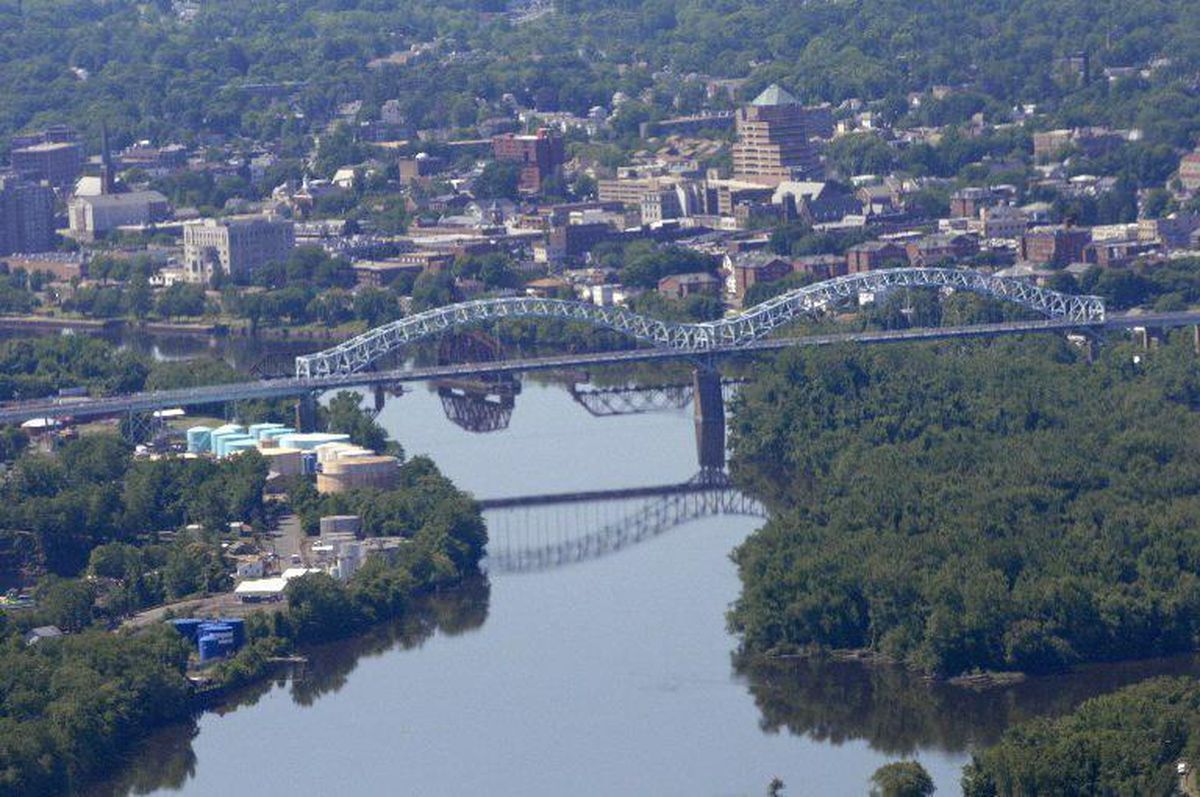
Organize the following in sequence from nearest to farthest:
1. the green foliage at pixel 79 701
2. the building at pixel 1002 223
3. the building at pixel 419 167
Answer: the green foliage at pixel 79 701 → the building at pixel 1002 223 → the building at pixel 419 167

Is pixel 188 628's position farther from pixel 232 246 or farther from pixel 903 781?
pixel 232 246

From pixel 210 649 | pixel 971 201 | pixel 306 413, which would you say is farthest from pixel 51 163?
pixel 210 649

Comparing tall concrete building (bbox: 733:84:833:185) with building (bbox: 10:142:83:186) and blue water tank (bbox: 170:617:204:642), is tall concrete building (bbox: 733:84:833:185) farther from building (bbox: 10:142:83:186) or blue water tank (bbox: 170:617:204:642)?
blue water tank (bbox: 170:617:204:642)

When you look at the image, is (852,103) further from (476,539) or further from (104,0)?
(476,539)

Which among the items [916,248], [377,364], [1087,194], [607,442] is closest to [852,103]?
[1087,194]

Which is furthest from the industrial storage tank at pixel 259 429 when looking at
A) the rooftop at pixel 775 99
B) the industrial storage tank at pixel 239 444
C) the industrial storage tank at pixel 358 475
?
the rooftop at pixel 775 99

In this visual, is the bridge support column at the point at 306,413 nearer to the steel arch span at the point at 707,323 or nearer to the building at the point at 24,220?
the steel arch span at the point at 707,323
